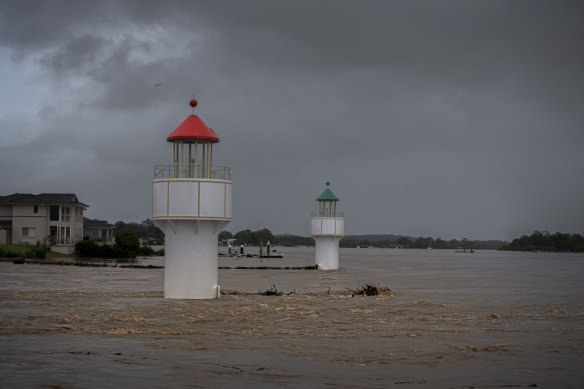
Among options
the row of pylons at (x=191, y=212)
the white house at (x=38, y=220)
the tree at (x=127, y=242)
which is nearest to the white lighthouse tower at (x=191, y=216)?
the row of pylons at (x=191, y=212)

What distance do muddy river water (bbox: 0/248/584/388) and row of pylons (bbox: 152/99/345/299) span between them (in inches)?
39.1

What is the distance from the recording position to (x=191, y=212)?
74.8 feet

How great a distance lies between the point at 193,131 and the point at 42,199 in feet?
171

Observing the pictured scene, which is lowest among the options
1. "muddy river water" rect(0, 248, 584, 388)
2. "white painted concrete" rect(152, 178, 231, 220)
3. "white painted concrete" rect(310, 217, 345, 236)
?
"muddy river water" rect(0, 248, 584, 388)

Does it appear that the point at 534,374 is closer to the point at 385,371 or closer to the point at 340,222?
the point at 385,371

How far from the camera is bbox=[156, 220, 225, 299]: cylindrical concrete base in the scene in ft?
76.1

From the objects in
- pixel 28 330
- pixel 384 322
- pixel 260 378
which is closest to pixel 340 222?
pixel 384 322

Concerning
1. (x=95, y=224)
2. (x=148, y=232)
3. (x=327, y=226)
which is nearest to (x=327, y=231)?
(x=327, y=226)

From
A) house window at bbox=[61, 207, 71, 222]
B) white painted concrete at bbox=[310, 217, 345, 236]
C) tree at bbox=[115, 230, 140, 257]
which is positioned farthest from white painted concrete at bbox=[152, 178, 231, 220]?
tree at bbox=[115, 230, 140, 257]

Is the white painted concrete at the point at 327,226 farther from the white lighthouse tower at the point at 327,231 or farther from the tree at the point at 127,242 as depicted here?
the tree at the point at 127,242

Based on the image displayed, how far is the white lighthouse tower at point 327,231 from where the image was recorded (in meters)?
53.9

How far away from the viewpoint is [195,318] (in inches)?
752

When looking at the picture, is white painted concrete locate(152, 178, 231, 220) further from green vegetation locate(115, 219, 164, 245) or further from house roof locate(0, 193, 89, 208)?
green vegetation locate(115, 219, 164, 245)

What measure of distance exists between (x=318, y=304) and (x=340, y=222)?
30010 millimetres
